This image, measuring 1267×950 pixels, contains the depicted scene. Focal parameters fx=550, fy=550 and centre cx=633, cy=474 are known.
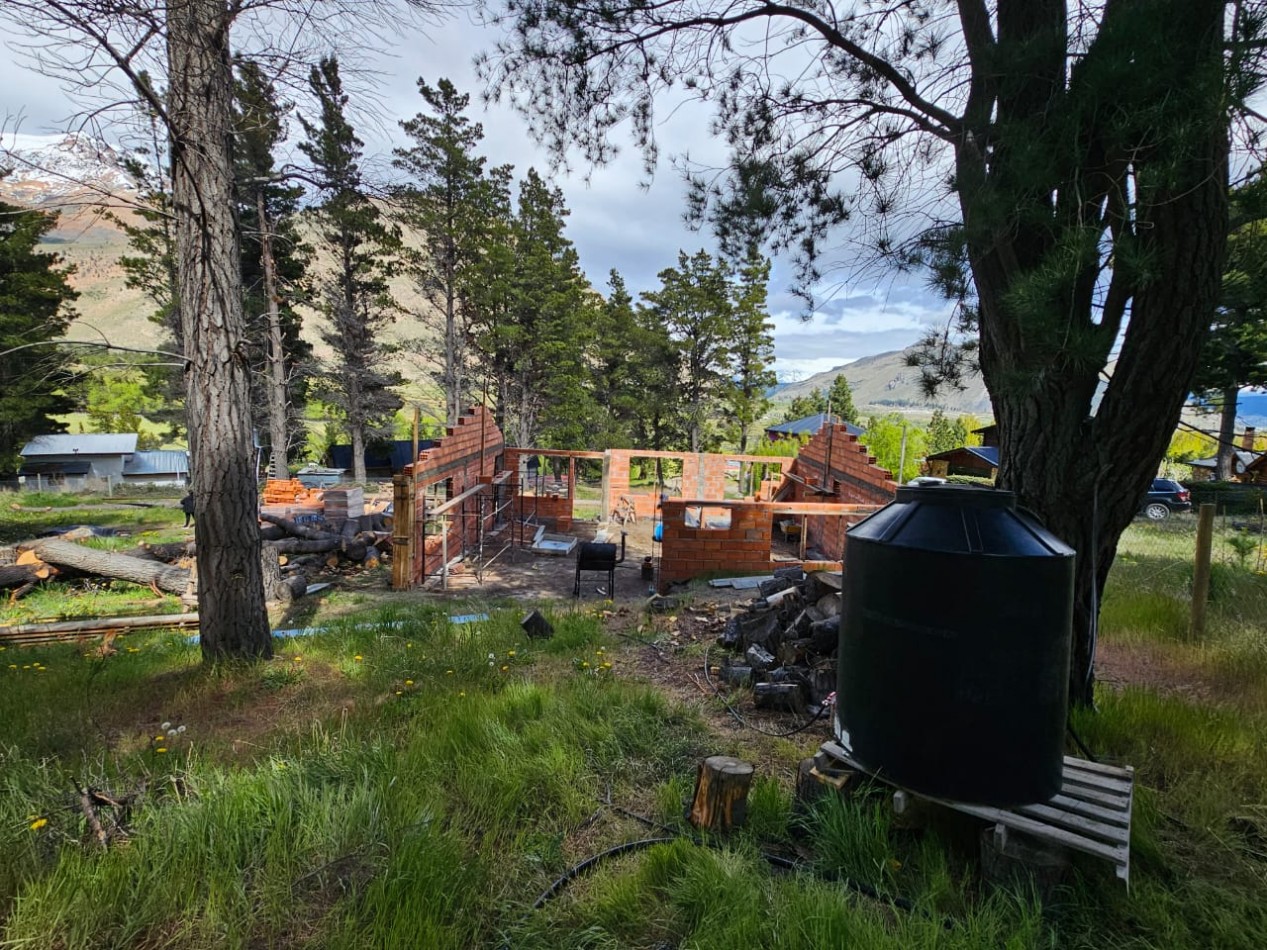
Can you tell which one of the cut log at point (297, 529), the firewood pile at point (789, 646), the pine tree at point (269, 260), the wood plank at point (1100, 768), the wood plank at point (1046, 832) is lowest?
the cut log at point (297, 529)

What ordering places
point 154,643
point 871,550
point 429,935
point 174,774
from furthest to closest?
point 154,643, point 174,774, point 871,550, point 429,935

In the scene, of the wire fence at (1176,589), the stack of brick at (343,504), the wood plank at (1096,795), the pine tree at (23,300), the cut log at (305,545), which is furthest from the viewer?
the pine tree at (23,300)

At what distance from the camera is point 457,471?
11.3m

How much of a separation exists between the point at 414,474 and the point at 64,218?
5.63 metres

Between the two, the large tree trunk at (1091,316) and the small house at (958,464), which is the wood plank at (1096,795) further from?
the small house at (958,464)

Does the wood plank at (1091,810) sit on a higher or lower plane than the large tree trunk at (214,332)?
lower

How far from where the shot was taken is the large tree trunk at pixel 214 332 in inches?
153

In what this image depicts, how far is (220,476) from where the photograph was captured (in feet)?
13.6

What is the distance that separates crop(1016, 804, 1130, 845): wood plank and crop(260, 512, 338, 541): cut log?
1226 centimetres

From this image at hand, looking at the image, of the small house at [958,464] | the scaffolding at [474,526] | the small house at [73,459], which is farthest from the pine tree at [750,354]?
the small house at [73,459]

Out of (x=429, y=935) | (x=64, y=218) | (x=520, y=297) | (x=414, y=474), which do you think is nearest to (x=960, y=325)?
(x=429, y=935)

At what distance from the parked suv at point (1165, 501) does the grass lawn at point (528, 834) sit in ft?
58.5

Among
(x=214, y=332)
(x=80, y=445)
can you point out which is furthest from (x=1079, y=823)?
(x=80, y=445)

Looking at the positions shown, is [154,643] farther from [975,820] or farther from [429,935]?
[975,820]
